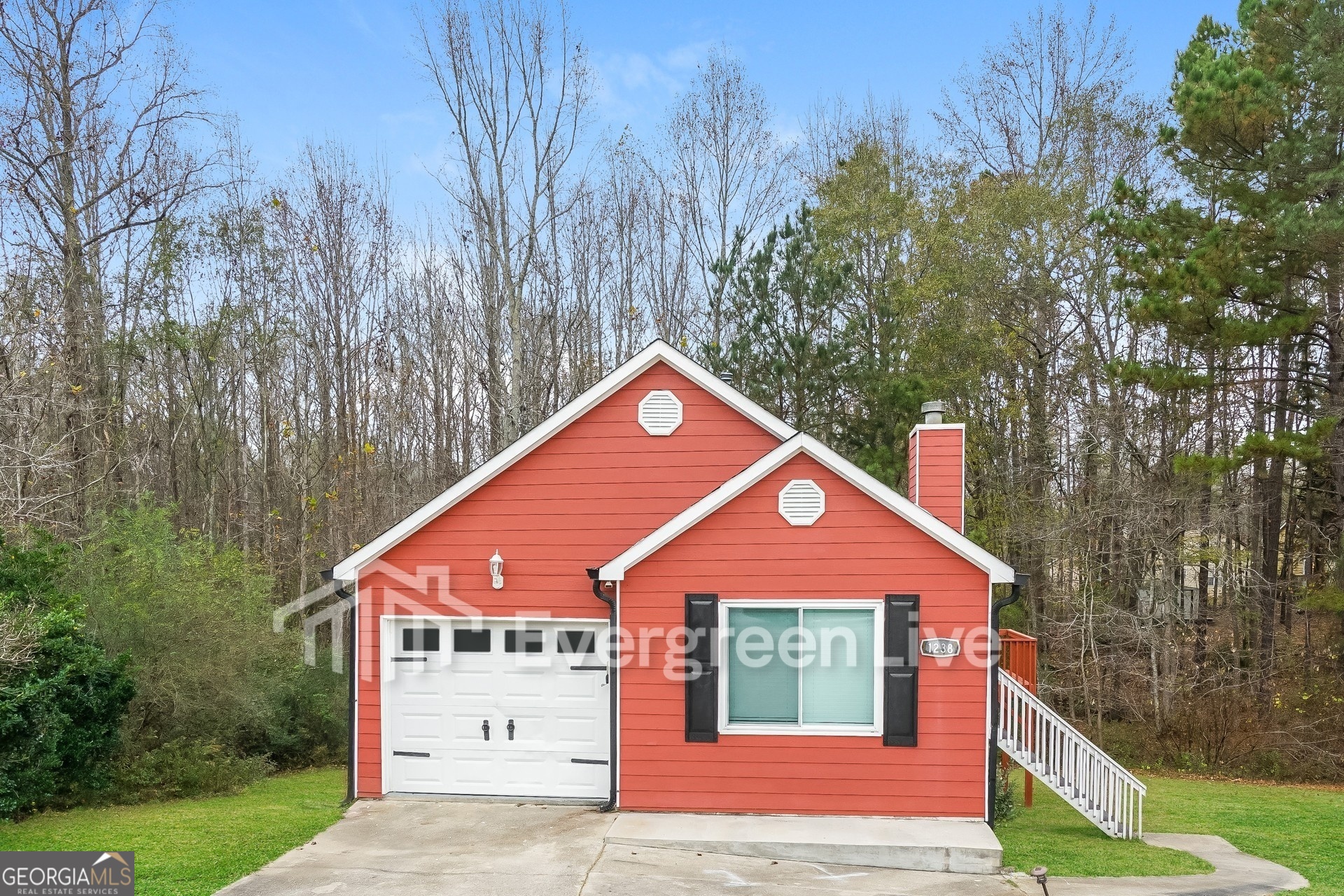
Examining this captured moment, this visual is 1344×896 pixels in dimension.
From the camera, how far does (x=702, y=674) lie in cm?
858

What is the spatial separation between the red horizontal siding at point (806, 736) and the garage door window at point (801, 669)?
14cm

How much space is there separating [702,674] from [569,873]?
231 centimetres

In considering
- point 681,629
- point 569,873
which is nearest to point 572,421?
point 681,629

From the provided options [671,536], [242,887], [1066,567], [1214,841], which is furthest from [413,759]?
[1066,567]

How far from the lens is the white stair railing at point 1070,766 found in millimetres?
8820

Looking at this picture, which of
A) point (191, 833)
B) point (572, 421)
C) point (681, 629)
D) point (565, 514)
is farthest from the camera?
point (572, 421)

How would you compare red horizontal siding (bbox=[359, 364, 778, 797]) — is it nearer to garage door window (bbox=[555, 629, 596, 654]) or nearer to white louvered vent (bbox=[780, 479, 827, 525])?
garage door window (bbox=[555, 629, 596, 654])

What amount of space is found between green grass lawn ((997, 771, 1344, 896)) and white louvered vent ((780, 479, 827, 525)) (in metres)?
3.54

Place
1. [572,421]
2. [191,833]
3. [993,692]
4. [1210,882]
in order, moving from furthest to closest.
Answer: [572,421]
[993,692]
[191,833]
[1210,882]

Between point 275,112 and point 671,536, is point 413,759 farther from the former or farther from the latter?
point 275,112

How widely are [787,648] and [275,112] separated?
18416 millimetres

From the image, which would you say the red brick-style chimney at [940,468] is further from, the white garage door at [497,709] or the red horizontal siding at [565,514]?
the white garage door at [497,709]

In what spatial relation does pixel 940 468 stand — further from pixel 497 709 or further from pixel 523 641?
pixel 497 709

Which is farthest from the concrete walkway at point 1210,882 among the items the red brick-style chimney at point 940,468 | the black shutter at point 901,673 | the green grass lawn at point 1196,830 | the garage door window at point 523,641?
the garage door window at point 523,641
